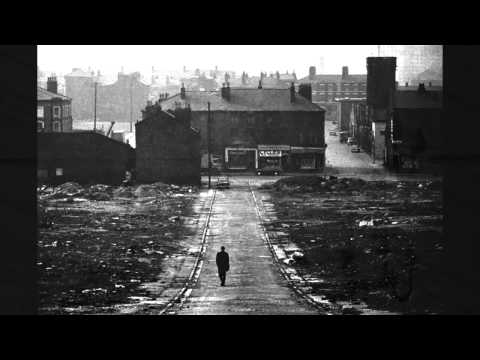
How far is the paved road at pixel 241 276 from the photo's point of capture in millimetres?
15133

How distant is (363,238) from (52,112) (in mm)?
23769

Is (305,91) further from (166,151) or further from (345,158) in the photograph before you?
(166,151)

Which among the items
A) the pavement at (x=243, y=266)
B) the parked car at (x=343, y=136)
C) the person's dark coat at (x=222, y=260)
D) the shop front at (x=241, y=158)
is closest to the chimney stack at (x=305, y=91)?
the shop front at (x=241, y=158)

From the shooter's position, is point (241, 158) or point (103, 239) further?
point (241, 158)

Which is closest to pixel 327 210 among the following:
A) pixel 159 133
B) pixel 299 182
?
pixel 299 182

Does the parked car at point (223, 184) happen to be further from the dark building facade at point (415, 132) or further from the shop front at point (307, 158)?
the dark building facade at point (415, 132)

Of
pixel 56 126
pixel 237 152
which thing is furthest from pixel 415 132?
pixel 56 126

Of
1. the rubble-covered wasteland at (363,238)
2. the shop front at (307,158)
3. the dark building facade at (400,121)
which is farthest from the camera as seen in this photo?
the shop front at (307,158)

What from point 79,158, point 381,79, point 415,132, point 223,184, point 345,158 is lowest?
point 223,184

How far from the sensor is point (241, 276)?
19.8 m

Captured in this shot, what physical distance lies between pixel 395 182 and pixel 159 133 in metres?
10.5

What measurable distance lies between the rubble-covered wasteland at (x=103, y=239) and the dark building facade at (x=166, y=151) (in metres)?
1.15
